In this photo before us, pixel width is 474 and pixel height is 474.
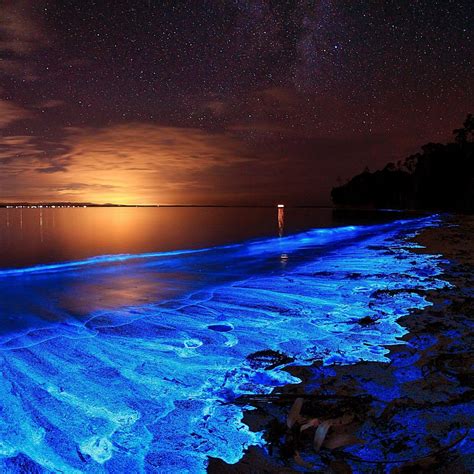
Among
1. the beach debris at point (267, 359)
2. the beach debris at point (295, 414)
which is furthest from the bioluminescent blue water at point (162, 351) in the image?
the beach debris at point (295, 414)

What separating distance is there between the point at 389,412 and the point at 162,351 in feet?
7.79

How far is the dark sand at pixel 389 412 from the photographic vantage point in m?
2.17

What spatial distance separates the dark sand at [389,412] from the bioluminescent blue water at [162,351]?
6.8 inches

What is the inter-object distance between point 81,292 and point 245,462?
654cm

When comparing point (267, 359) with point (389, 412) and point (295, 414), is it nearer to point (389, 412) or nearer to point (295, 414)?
point (295, 414)

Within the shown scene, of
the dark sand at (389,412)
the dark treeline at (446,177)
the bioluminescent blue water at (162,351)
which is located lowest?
the bioluminescent blue water at (162,351)

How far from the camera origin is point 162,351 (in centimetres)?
409

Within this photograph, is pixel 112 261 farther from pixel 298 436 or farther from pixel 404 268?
pixel 298 436

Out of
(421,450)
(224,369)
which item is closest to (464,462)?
(421,450)

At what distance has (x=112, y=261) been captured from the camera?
13.8 metres

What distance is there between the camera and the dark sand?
2.17 m

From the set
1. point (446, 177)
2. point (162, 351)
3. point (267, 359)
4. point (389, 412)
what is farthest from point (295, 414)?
point (446, 177)

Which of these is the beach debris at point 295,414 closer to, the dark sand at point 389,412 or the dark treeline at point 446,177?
the dark sand at point 389,412

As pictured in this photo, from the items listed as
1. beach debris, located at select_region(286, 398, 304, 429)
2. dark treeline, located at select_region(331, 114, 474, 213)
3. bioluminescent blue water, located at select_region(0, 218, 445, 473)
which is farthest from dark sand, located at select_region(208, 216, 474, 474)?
dark treeline, located at select_region(331, 114, 474, 213)
